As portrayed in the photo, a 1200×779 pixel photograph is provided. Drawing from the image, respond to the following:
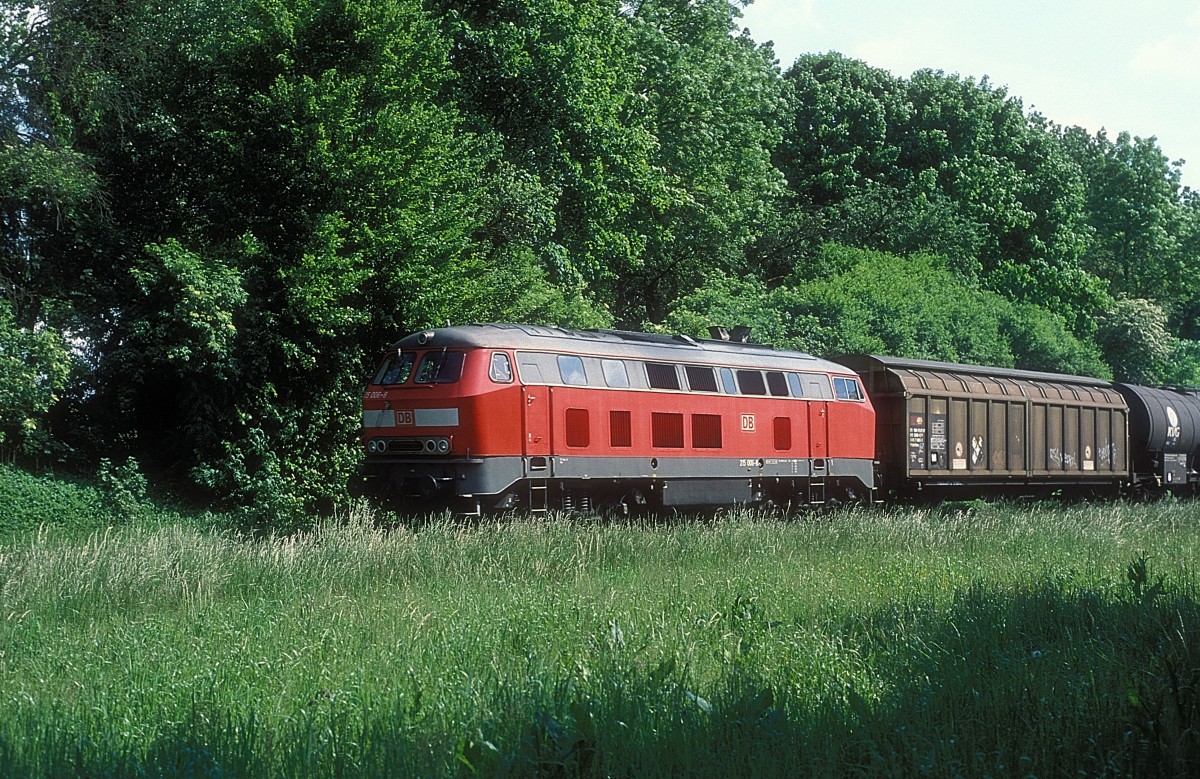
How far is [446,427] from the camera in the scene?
1780cm

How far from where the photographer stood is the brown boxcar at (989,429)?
81.4ft

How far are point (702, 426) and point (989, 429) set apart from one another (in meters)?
8.42

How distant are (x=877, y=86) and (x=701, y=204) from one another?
17.1 metres

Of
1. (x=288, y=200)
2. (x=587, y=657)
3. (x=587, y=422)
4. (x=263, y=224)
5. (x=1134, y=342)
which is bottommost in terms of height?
(x=587, y=657)

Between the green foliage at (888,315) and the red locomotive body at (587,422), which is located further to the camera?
the green foliage at (888,315)

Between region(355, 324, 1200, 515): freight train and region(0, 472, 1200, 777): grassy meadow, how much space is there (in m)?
2.34

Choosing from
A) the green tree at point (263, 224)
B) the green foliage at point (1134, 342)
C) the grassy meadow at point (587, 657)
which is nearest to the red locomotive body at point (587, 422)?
the grassy meadow at point (587, 657)

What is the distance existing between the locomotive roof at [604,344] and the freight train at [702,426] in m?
0.04

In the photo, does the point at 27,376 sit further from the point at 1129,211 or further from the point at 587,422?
the point at 1129,211

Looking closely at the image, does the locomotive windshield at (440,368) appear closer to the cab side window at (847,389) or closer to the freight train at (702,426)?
the freight train at (702,426)

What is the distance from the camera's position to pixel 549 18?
2903 cm

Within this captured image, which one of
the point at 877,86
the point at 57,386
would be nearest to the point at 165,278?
the point at 57,386

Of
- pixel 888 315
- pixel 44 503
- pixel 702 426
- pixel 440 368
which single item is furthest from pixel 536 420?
pixel 888 315

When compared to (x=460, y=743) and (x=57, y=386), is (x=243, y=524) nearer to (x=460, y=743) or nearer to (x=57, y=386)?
(x=57, y=386)
